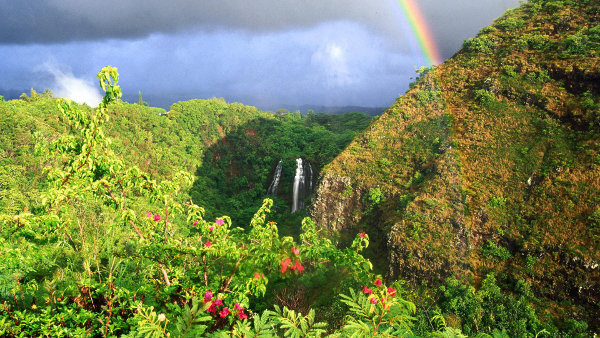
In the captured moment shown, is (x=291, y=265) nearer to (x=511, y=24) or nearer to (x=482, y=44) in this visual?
(x=482, y=44)

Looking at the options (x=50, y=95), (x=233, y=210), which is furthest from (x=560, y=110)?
(x=50, y=95)

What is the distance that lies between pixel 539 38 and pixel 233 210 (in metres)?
45.9

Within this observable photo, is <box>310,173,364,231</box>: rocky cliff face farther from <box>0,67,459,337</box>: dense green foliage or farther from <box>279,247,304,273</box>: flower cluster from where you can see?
<box>279,247,304,273</box>: flower cluster

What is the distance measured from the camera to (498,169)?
76.5ft

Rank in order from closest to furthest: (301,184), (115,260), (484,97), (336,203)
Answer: (115,260), (484,97), (336,203), (301,184)

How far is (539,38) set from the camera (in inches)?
1155

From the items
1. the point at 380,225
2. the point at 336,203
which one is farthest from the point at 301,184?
the point at 380,225

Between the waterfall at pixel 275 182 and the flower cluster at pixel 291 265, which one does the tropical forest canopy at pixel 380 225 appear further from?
the waterfall at pixel 275 182

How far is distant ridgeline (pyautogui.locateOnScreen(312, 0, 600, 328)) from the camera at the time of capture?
707 inches

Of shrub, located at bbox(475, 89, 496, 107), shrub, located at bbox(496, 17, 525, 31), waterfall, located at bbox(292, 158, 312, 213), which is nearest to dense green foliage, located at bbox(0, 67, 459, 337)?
shrub, located at bbox(475, 89, 496, 107)

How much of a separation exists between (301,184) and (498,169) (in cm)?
2635

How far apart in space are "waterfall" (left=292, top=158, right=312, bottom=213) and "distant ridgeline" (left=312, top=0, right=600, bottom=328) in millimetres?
10981

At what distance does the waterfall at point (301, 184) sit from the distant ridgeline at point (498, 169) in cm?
1098

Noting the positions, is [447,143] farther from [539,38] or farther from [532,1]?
[532,1]
